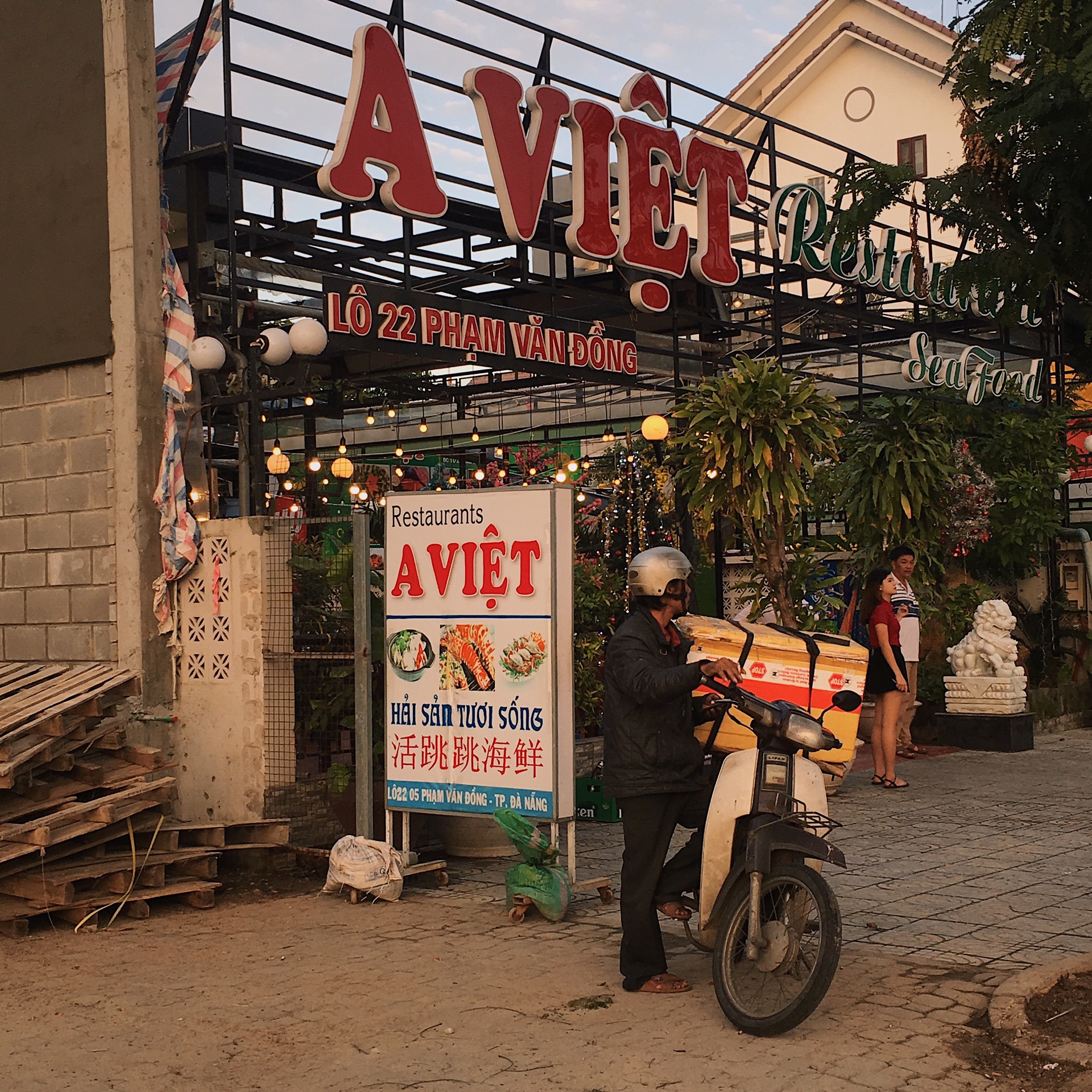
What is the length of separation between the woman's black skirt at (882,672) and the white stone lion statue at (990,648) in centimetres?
261

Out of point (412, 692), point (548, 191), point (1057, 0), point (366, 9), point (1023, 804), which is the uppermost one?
point (366, 9)

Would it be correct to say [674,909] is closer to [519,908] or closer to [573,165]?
[519,908]

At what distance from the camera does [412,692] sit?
7797 mm

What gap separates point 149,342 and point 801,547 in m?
6.57

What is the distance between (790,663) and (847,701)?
0.50m

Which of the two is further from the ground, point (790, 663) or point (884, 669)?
point (790, 663)

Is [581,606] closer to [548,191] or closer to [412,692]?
[412,692]

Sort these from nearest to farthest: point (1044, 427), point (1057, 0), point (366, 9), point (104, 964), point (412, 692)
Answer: point (1057, 0), point (104, 964), point (412, 692), point (366, 9), point (1044, 427)

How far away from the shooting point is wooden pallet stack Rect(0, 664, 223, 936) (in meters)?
7.14

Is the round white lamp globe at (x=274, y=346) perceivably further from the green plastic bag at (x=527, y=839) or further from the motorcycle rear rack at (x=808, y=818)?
the motorcycle rear rack at (x=808, y=818)

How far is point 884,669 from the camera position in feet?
36.3

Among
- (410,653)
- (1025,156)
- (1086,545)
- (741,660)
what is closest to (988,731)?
(1086,545)

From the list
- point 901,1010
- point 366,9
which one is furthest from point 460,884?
point 366,9

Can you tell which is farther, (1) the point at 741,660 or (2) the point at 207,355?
(2) the point at 207,355
